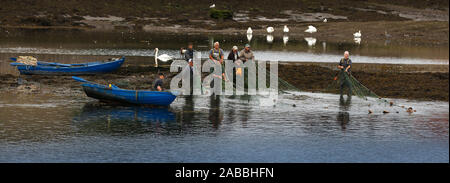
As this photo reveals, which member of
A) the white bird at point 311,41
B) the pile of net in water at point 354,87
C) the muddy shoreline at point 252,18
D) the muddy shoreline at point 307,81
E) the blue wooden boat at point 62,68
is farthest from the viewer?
the muddy shoreline at point 252,18

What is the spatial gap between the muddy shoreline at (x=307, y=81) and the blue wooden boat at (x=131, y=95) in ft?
9.01

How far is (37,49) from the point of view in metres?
59.7

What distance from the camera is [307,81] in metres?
40.6

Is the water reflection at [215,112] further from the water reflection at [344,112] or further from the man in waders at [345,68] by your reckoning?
the man in waders at [345,68]

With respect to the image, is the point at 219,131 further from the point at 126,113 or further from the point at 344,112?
the point at 344,112

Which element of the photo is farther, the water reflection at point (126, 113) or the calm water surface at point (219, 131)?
the water reflection at point (126, 113)

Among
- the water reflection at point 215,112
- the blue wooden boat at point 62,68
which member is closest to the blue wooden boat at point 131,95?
the water reflection at point 215,112

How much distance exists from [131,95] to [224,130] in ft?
20.1

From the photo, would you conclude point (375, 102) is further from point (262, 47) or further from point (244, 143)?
point (262, 47)

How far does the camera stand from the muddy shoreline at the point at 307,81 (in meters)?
36.5

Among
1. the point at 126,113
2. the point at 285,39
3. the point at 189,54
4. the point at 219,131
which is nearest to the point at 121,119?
the point at 126,113

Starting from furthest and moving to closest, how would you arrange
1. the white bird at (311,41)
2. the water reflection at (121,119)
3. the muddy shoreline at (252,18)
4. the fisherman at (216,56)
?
the muddy shoreline at (252,18) → the white bird at (311,41) → the fisherman at (216,56) → the water reflection at (121,119)

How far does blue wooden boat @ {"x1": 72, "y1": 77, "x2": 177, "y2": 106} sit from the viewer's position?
3047cm
